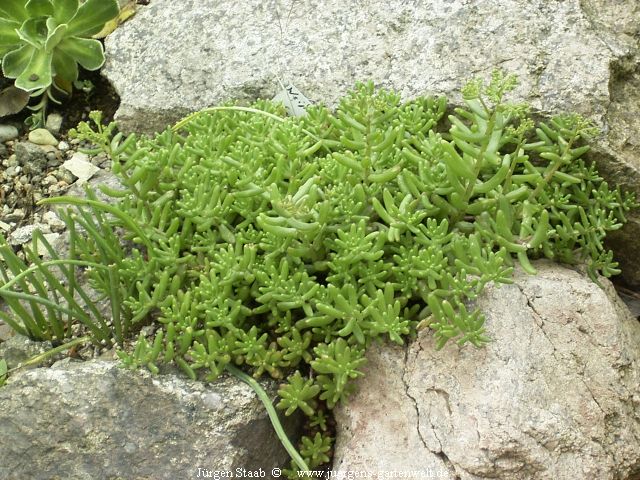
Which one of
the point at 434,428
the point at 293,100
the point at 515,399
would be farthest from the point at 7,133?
the point at 515,399

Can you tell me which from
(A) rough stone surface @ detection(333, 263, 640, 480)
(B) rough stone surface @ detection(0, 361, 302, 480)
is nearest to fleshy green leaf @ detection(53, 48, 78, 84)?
(B) rough stone surface @ detection(0, 361, 302, 480)

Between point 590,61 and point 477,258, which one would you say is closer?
point 477,258

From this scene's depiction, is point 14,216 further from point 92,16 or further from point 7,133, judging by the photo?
point 92,16

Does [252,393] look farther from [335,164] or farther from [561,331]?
[561,331]

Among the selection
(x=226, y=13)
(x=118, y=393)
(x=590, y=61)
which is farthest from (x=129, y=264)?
(x=590, y=61)

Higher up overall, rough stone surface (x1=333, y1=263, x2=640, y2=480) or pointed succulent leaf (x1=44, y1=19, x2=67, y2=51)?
pointed succulent leaf (x1=44, y1=19, x2=67, y2=51)

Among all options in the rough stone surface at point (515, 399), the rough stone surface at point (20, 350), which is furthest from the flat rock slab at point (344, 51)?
the rough stone surface at point (20, 350)

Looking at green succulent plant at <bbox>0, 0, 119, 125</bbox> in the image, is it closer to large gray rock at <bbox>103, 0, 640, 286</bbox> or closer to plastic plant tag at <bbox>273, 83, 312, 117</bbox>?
large gray rock at <bbox>103, 0, 640, 286</bbox>
